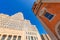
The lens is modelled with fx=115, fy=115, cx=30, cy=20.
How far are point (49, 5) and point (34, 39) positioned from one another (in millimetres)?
32841

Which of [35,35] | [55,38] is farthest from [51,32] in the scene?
[35,35]

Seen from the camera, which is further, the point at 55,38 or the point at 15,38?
the point at 15,38

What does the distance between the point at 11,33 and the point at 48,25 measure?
31.8 meters

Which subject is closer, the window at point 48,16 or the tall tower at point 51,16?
the tall tower at point 51,16

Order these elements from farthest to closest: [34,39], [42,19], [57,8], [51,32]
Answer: [34,39]
[42,19]
[51,32]
[57,8]

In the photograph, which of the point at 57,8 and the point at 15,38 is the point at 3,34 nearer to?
the point at 15,38

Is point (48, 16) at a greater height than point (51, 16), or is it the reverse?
point (48, 16)

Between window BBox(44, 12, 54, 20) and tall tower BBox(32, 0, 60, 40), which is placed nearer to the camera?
tall tower BBox(32, 0, 60, 40)

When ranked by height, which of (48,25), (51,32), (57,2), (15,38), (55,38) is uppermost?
(15,38)

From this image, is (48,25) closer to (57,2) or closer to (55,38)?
(55,38)

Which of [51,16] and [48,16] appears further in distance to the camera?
[48,16]

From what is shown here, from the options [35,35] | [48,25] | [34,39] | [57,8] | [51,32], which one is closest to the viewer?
[57,8]

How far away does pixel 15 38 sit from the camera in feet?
131

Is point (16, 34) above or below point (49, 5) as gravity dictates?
above
